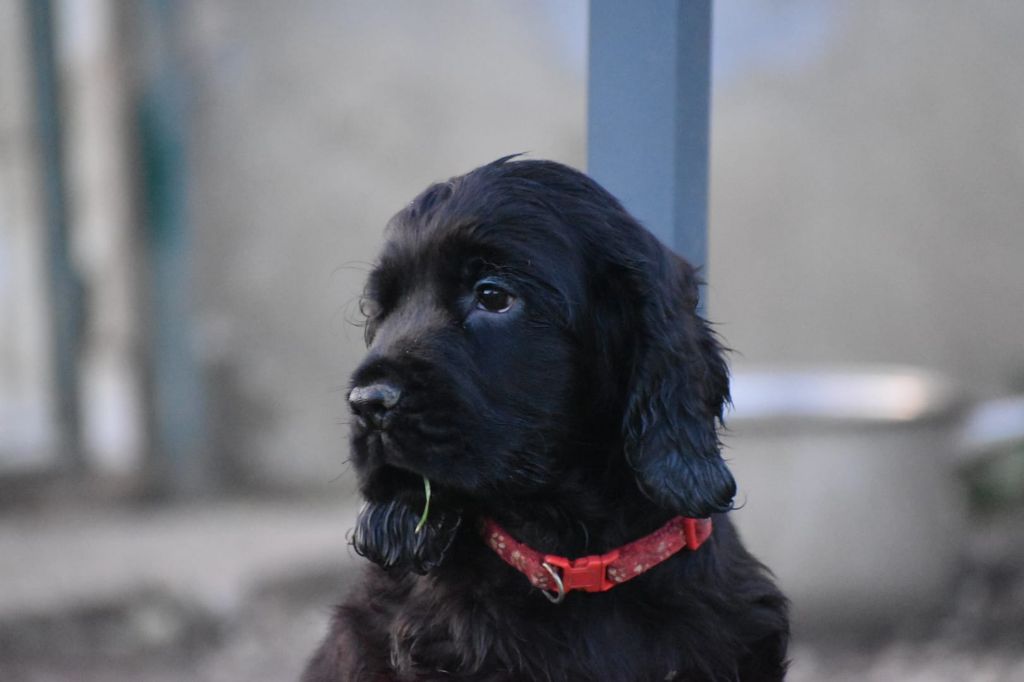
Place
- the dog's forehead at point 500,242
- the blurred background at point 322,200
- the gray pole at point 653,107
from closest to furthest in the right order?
the dog's forehead at point 500,242
the gray pole at point 653,107
the blurred background at point 322,200

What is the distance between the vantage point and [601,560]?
2160mm

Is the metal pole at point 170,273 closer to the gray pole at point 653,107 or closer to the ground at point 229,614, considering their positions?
the ground at point 229,614

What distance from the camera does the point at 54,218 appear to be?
6.79 meters

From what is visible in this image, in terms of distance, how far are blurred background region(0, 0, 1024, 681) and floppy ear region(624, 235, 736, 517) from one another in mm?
4243

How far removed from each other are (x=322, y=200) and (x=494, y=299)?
16.3 ft

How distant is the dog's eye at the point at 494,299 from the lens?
2240 mm

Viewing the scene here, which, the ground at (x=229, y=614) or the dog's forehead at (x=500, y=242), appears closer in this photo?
the dog's forehead at (x=500, y=242)

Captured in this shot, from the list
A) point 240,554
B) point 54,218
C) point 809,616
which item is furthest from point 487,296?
point 54,218

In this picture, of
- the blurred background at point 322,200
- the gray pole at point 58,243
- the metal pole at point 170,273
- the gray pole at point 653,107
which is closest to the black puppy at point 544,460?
the gray pole at point 653,107

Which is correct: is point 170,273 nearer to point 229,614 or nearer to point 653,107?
point 229,614

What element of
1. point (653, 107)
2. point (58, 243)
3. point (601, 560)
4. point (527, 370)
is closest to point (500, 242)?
point (527, 370)

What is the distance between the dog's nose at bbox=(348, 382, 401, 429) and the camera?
2.11 meters

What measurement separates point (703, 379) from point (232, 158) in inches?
204

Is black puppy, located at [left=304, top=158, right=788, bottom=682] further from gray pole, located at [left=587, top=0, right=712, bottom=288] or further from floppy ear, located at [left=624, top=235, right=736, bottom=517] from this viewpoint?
gray pole, located at [left=587, top=0, right=712, bottom=288]
